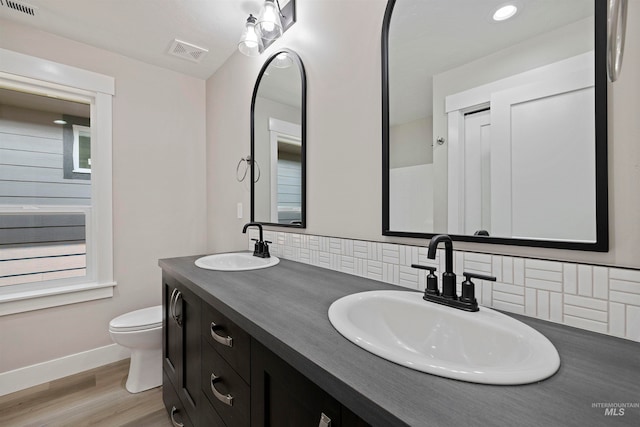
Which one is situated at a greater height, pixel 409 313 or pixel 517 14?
pixel 517 14

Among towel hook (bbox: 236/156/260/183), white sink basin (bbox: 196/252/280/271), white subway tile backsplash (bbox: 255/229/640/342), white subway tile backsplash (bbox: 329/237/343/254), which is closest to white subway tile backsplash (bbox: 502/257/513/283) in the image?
white subway tile backsplash (bbox: 255/229/640/342)

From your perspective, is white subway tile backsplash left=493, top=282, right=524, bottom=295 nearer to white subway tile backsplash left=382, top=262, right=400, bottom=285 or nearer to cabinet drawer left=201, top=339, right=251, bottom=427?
white subway tile backsplash left=382, top=262, right=400, bottom=285

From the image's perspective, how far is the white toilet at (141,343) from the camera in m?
1.73

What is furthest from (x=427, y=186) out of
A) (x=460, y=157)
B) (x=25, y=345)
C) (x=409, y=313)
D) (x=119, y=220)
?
(x=25, y=345)

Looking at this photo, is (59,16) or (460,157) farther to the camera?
(59,16)

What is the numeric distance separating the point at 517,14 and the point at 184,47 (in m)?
2.20

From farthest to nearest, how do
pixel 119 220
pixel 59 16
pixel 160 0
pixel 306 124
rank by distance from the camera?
pixel 119 220 → pixel 59 16 → pixel 160 0 → pixel 306 124

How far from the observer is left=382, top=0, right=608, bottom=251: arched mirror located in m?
0.68

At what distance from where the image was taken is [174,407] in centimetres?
142

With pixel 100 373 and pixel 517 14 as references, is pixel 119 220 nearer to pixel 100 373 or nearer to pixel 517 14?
pixel 100 373

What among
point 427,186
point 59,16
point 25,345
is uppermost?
point 59,16

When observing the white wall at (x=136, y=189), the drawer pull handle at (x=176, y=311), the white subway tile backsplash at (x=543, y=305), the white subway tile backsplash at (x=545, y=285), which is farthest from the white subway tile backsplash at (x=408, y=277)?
the white wall at (x=136, y=189)

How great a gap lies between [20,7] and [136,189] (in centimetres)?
126

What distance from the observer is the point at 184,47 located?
7.02ft
